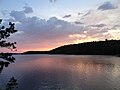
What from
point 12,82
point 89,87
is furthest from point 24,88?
point 12,82

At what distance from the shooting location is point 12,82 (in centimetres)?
1772

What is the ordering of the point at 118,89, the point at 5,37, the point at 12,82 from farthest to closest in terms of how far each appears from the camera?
the point at 118,89
the point at 12,82
the point at 5,37

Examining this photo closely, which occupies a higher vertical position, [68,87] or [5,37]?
[5,37]

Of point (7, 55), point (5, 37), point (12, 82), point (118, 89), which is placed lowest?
point (118, 89)

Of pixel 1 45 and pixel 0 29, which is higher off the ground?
pixel 0 29

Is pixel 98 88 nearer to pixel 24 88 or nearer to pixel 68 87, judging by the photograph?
pixel 68 87

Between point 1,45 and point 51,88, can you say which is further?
point 51,88

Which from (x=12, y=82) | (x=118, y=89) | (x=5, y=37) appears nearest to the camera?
(x=5, y=37)

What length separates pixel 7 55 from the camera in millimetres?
16234

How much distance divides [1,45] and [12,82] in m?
3.56

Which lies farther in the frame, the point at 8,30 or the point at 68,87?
the point at 68,87

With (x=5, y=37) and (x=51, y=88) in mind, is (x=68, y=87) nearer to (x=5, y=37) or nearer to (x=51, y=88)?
(x=51, y=88)

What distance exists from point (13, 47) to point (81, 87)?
55.4 meters

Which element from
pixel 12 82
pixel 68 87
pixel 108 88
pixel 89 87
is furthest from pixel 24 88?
pixel 12 82
